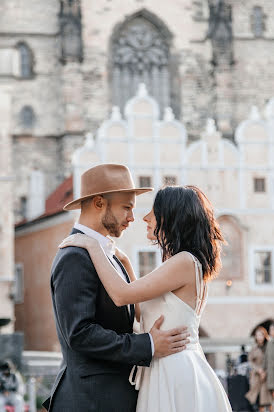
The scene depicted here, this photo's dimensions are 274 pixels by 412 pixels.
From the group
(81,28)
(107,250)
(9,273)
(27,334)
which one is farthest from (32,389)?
(81,28)

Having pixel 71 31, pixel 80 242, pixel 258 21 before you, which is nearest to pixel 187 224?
pixel 80 242

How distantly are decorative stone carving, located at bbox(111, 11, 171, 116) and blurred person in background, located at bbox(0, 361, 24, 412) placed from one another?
25.9 meters

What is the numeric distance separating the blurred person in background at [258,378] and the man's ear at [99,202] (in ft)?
29.0

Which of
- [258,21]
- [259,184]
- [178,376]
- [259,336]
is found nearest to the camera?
[178,376]

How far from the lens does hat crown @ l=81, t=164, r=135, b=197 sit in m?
4.16

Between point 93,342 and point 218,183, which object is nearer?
point 93,342

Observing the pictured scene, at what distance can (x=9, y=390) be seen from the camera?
12766 mm

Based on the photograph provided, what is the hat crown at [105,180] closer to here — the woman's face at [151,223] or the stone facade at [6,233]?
the woman's face at [151,223]

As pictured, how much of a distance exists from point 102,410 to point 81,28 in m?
34.2

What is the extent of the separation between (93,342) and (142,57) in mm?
35446

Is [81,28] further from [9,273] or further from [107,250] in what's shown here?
[107,250]

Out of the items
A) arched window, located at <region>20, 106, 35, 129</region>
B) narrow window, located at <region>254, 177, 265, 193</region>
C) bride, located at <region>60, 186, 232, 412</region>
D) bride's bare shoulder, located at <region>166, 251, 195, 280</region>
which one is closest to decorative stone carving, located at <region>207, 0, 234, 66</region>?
arched window, located at <region>20, 106, 35, 129</region>

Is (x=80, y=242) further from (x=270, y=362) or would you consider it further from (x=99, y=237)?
(x=270, y=362)

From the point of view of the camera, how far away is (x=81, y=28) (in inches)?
1470
